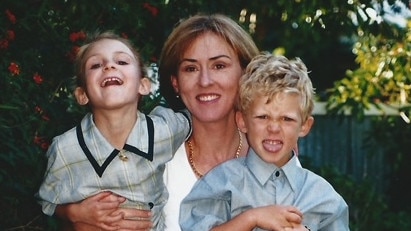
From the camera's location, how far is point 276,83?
3.09 metres

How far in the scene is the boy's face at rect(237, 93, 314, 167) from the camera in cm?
310

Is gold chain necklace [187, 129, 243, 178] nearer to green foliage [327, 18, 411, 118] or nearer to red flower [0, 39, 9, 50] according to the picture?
red flower [0, 39, 9, 50]

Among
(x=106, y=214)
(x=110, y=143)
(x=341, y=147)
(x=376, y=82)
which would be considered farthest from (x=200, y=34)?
(x=341, y=147)

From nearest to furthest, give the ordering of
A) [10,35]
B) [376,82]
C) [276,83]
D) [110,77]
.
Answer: [276,83], [110,77], [10,35], [376,82]

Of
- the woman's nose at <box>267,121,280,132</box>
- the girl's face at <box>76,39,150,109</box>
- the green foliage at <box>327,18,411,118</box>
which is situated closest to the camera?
the woman's nose at <box>267,121,280,132</box>

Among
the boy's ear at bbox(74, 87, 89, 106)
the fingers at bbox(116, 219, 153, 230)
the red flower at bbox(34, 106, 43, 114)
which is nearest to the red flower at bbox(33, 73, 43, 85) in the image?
the red flower at bbox(34, 106, 43, 114)

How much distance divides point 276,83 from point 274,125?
15 cm

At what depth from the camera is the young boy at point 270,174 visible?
3104mm

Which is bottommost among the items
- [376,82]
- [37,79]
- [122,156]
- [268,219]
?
[268,219]

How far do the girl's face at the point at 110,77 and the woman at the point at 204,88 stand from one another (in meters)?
0.30

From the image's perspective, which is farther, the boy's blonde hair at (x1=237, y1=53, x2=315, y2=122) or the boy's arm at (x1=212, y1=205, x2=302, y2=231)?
the boy's blonde hair at (x1=237, y1=53, x2=315, y2=122)

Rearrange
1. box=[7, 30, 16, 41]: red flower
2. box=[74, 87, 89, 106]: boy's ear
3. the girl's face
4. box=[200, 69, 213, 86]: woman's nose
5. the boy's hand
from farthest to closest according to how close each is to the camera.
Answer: box=[7, 30, 16, 41]: red flower → box=[200, 69, 213, 86]: woman's nose → box=[74, 87, 89, 106]: boy's ear → the girl's face → the boy's hand

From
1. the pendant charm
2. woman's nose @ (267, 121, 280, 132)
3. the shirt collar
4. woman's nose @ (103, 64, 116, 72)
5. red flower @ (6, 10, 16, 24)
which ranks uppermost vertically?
red flower @ (6, 10, 16, 24)

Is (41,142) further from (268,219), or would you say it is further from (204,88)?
(268,219)
